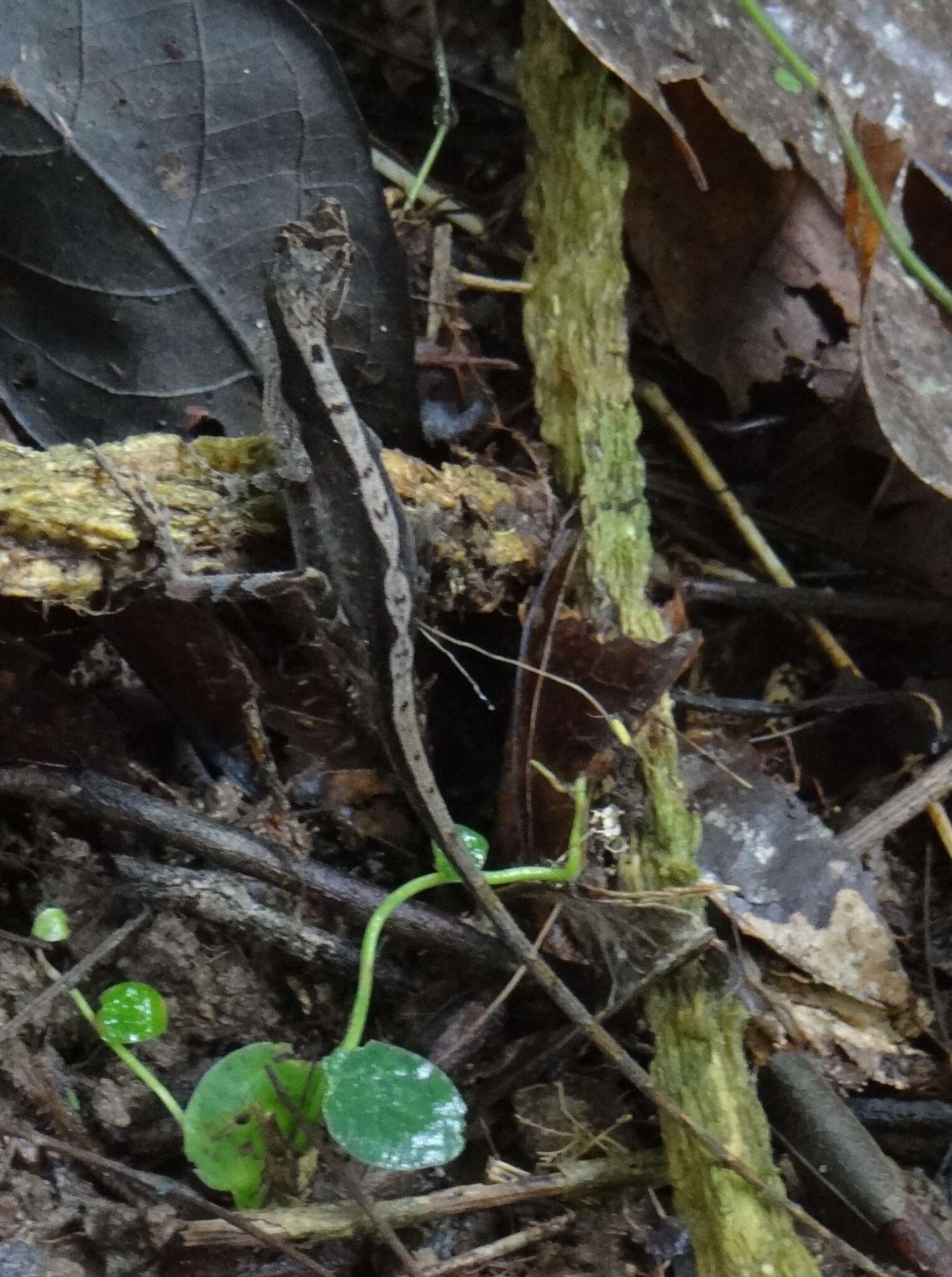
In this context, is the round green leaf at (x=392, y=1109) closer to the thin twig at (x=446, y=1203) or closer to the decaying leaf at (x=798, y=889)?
the thin twig at (x=446, y=1203)

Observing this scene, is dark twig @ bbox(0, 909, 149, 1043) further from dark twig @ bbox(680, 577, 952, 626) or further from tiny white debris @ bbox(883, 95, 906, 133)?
tiny white debris @ bbox(883, 95, 906, 133)

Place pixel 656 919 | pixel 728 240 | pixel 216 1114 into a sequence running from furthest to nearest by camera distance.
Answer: pixel 728 240 < pixel 656 919 < pixel 216 1114

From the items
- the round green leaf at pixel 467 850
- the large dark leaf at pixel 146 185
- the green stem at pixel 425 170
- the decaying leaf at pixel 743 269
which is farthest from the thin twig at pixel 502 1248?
the green stem at pixel 425 170

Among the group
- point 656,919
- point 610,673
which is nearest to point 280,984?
point 656,919

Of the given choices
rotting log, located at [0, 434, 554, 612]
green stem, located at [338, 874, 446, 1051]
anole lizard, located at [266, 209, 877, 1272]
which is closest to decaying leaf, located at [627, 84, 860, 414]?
rotting log, located at [0, 434, 554, 612]

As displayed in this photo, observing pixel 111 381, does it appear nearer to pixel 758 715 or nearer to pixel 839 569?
pixel 758 715

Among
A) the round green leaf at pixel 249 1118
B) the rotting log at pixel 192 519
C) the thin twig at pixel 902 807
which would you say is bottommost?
the round green leaf at pixel 249 1118
